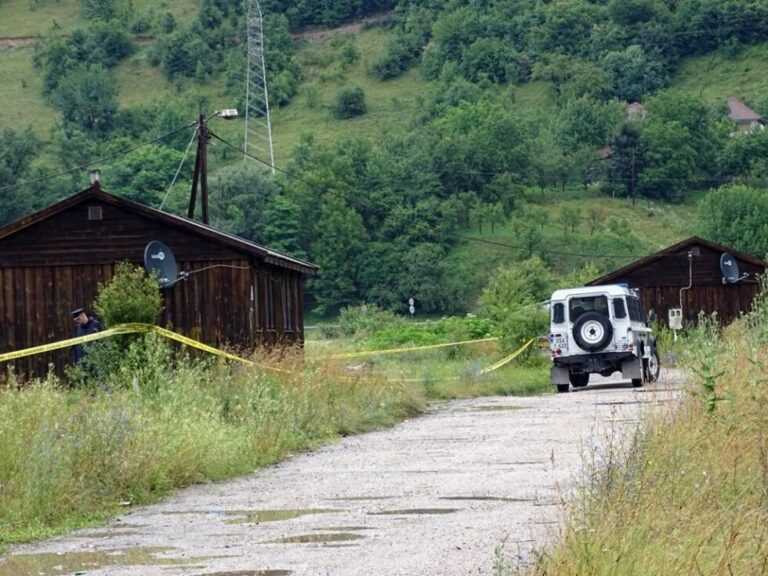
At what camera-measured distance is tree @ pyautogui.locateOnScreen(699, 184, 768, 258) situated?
126 metres

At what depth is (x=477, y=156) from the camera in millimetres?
137375

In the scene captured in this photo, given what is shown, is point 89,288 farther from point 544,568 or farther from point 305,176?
point 305,176

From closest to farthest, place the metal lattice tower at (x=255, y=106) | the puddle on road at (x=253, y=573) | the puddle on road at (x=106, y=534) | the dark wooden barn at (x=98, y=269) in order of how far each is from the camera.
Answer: the puddle on road at (x=253, y=573), the puddle on road at (x=106, y=534), the dark wooden barn at (x=98, y=269), the metal lattice tower at (x=255, y=106)

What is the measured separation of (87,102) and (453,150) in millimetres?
48800

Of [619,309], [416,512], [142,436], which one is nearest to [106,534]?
[416,512]

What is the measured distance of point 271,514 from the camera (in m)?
14.3

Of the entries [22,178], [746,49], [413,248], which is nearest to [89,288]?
[413,248]

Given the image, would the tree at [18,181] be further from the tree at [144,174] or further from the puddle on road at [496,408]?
the puddle on road at [496,408]

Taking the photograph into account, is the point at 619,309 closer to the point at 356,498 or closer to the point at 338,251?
the point at 356,498

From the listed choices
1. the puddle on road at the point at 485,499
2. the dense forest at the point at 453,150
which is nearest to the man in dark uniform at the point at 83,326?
the puddle on road at the point at 485,499

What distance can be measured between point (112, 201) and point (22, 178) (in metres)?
90.8

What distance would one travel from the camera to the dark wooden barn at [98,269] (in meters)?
36.3

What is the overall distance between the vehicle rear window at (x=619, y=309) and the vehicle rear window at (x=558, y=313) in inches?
44.7

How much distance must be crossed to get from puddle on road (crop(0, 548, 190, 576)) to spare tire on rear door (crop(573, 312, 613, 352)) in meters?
24.7
